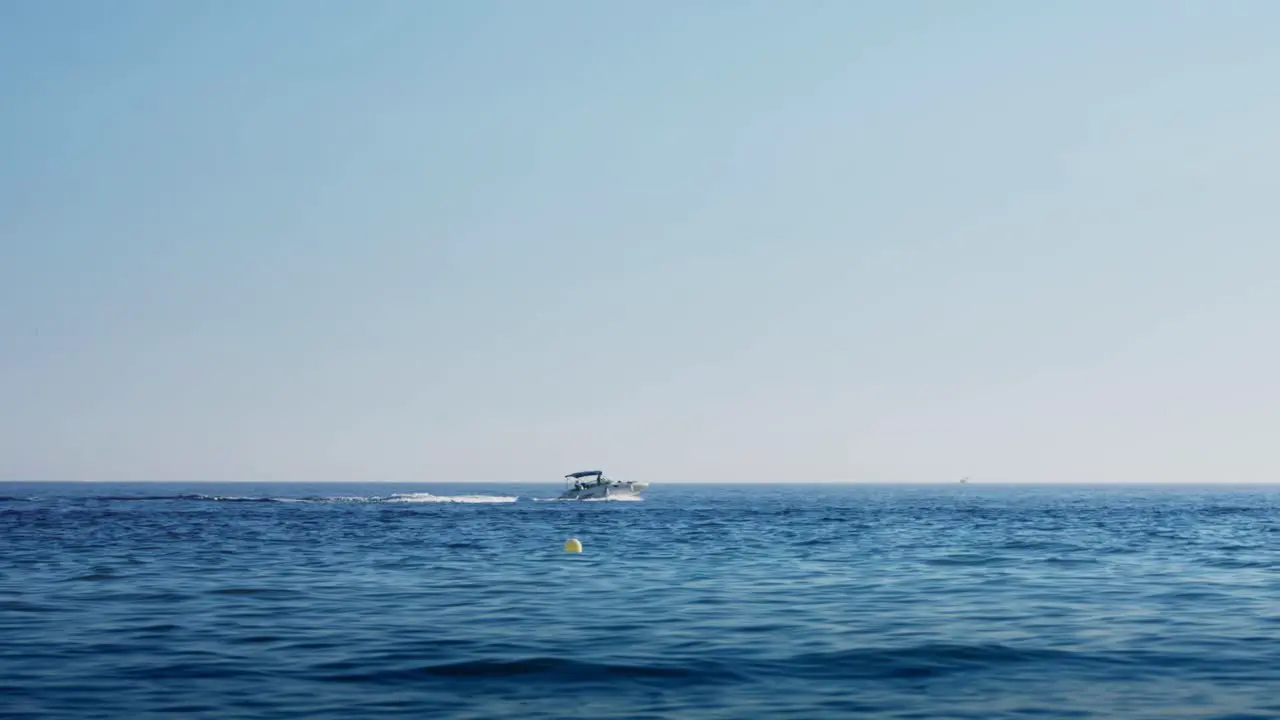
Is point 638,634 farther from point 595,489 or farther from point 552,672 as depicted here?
point 595,489

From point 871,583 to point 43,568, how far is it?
26544mm

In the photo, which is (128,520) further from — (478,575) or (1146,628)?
(1146,628)

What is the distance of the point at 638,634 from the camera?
24453 mm

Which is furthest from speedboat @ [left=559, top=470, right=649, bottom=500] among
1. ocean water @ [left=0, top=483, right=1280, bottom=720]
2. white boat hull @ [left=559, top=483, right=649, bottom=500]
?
ocean water @ [left=0, top=483, right=1280, bottom=720]

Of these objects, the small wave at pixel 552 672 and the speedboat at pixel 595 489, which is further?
the speedboat at pixel 595 489

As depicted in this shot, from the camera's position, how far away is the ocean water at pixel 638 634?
17.6 m

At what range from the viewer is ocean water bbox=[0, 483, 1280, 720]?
17641mm

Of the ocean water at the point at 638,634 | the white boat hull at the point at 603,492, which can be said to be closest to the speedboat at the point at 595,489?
the white boat hull at the point at 603,492

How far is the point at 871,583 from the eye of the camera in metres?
35.2

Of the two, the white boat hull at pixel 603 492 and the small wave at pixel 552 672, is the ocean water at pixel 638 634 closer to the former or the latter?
the small wave at pixel 552 672

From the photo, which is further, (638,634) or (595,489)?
(595,489)

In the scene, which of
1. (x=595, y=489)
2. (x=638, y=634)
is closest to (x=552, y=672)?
(x=638, y=634)

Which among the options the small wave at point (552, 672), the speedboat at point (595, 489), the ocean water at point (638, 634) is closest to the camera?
the ocean water at point (638, 634)

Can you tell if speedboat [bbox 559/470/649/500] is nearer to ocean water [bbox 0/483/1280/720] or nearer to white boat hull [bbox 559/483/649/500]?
white boat hull [bbox 559/483/649/500]
